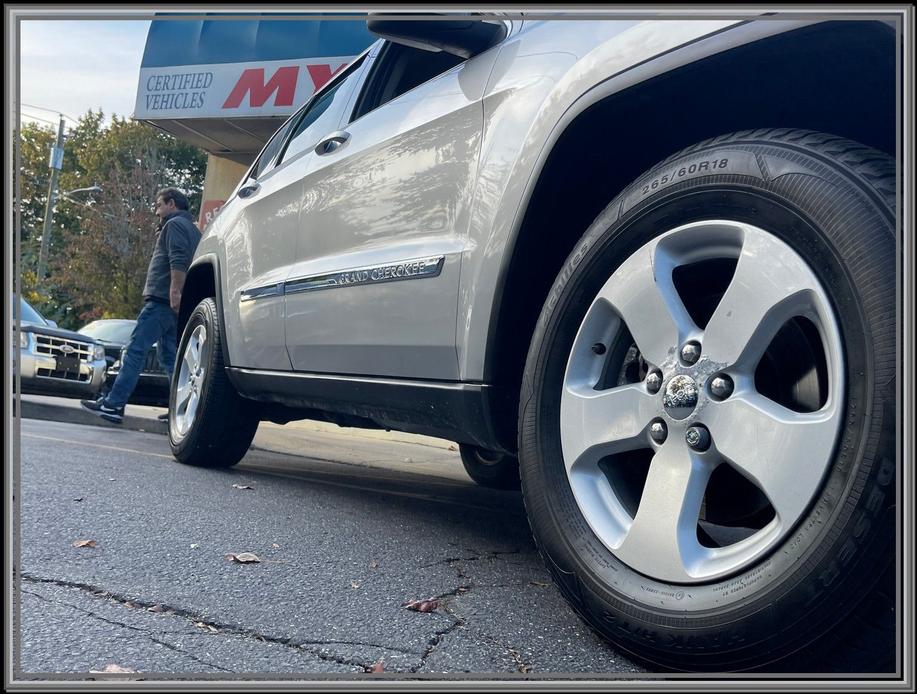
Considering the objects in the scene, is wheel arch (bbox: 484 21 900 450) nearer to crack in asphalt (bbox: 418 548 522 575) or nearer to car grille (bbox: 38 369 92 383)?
crack in asphalt (bbox: 418 548 522 575)

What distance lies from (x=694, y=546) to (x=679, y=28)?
0.93 metres

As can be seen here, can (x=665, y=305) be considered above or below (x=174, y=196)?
below

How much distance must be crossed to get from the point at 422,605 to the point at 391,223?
3.58 ft

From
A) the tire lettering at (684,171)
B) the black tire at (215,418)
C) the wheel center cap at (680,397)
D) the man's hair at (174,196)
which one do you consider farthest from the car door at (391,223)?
the man's hair at (174,196)

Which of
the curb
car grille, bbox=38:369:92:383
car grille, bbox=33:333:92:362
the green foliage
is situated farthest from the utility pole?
car grille, bbox=38:369:92:383

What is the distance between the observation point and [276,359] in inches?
121

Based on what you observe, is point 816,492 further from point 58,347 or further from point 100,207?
point 58,347

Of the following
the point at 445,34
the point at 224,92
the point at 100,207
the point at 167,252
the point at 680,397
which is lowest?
the point at 680,397

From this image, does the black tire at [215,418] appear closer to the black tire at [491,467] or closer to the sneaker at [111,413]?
the black tire at [491,467]

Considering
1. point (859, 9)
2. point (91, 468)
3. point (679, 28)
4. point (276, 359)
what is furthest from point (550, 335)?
point (91, 468)

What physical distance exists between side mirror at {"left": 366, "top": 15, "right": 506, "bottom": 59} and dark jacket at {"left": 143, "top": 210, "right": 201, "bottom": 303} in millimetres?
4314

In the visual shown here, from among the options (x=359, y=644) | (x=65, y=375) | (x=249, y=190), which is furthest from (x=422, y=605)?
(x=65, y=375)

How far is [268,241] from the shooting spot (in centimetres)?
324

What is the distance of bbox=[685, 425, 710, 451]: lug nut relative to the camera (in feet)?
4.52
